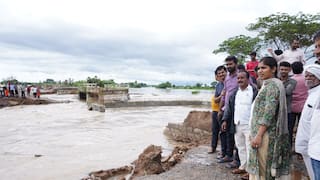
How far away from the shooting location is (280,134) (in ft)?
8.88

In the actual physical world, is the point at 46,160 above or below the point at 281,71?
below

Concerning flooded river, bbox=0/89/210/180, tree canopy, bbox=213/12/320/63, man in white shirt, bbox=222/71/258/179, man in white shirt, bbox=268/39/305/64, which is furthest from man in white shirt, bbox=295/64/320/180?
tree canopy, bbox=213/12/320/63

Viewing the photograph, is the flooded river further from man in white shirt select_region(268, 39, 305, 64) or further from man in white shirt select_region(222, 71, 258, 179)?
man in white shirt select_region(268, 39, 305, 64)

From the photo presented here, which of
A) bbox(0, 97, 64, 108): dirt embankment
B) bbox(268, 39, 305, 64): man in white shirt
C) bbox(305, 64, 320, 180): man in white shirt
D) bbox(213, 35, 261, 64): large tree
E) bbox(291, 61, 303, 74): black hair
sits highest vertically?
bbox(213, 35, 261, 64): large tree

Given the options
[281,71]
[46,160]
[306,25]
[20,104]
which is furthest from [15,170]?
[20,104]

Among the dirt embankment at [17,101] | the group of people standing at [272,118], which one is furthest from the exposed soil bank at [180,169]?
the dirt embankment at [17,101]

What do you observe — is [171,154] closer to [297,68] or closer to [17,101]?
[297,68]

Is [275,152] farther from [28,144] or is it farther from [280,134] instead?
[28,144]

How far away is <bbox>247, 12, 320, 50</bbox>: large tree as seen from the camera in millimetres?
12453

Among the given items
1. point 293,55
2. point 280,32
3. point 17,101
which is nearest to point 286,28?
point 280,32

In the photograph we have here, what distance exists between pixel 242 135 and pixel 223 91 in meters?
1.02

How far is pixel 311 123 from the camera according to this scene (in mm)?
2094

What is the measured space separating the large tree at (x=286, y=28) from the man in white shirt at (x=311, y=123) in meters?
10.9

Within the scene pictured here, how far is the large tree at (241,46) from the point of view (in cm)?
1395
